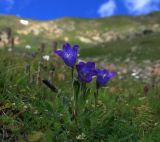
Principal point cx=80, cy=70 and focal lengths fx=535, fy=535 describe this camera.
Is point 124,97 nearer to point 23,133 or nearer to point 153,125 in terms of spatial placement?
point 153,125

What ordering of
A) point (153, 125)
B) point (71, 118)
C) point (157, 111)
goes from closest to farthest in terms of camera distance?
1. point (71, 118)
2. point (153, 125)
3. point (157, 111)

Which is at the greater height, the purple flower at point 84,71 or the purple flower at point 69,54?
the purple flower at point 69,54

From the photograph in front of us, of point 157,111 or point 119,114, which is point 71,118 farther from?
point 157,111

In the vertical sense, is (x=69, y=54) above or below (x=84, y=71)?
above

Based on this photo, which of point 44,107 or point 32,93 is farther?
point 32,93

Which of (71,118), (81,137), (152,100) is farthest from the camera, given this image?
(152,100)

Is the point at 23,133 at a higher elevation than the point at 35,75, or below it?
below

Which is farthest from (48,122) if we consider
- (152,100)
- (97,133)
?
(152,100)

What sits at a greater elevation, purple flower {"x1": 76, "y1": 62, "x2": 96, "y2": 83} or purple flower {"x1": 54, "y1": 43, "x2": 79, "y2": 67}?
purple flower {"x1": 54, "y1": 43, "x2": 79, "y2": 67}
